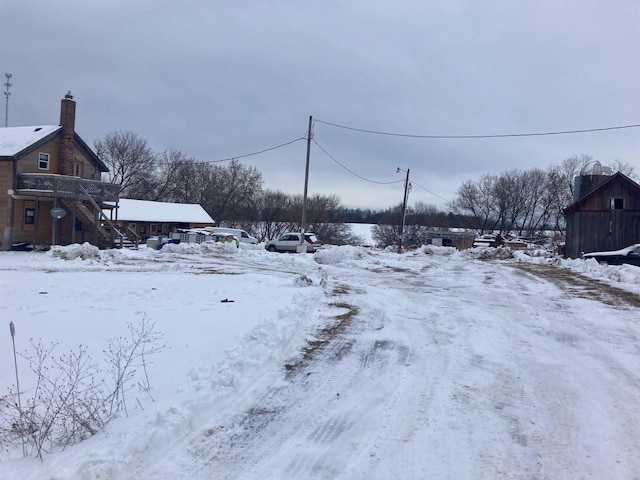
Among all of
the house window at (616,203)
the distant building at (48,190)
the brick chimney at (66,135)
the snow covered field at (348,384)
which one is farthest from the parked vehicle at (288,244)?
the snow covered field at (348,384)

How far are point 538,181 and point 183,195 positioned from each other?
61.5 metres

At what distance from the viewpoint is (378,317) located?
1052 cm

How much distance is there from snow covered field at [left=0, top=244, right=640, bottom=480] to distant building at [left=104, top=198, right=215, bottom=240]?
40.7 m

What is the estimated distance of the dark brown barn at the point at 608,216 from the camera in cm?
3088

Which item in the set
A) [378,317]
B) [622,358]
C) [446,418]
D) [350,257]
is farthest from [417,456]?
[350,257]

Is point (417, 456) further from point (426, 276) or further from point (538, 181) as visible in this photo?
point (538, 181)

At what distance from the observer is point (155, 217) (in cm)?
5303

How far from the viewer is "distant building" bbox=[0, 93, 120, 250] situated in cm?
3136

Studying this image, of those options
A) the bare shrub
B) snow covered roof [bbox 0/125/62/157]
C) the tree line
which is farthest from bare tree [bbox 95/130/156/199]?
the bare shrub

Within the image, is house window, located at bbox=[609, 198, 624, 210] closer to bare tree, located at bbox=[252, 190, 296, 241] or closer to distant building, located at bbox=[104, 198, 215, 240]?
distant building, located at bbox=[104, 198, 215, 240]

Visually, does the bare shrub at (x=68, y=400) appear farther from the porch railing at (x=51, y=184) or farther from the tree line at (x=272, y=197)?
the tree line at (x=272, y=197)

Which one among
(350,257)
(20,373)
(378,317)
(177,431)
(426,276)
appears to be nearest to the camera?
(177,431)

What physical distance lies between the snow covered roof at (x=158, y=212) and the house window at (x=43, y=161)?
16.2 m

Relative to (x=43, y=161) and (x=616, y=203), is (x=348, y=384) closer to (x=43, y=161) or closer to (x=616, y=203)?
(x=616, y=203)
